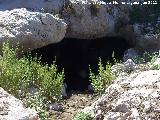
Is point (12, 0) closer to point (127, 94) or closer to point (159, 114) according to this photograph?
point (127, 94)

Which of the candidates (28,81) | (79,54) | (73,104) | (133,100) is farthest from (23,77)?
(79,54)

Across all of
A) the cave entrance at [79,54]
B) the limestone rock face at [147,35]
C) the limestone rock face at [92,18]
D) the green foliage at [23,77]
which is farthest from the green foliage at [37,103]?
the limestone rock face at [147,35]

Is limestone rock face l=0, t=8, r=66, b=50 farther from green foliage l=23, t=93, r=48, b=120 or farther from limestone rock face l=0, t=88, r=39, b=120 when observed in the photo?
limestone rock face l=0, t=88, r=39, b=120

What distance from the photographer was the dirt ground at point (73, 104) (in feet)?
30.9

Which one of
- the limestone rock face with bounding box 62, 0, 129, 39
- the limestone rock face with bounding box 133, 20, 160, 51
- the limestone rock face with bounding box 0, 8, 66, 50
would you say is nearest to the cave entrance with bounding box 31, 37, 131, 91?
the limestone rock face with bounding box 62, 0, 129, 39

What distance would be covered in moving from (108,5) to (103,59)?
81.7 inches

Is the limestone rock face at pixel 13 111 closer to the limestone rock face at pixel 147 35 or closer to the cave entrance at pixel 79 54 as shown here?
the cave entrance at pixel 79 54

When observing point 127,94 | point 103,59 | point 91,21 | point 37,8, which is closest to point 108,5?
point 91,21

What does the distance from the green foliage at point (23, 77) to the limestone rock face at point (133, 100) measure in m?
1.86

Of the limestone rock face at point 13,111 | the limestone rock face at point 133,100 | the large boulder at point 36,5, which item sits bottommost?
the limestone rock face at point 133,100

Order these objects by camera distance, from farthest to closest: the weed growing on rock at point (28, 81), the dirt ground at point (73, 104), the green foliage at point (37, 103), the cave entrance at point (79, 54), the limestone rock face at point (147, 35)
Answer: the limestone rock face at point (147, 35), the cave entrance at point (79, 54), the dirt ground at point (73, 104), the weed growing on rock at point (28, 81), the green foliage at point (37, 103)

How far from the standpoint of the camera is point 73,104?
10344 millimetres

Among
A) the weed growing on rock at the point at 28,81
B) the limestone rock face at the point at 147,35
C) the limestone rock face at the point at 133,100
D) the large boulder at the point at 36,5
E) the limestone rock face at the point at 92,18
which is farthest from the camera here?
the limestone rock face at the point at 147,35

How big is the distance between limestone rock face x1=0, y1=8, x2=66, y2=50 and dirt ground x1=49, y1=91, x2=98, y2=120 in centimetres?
193
